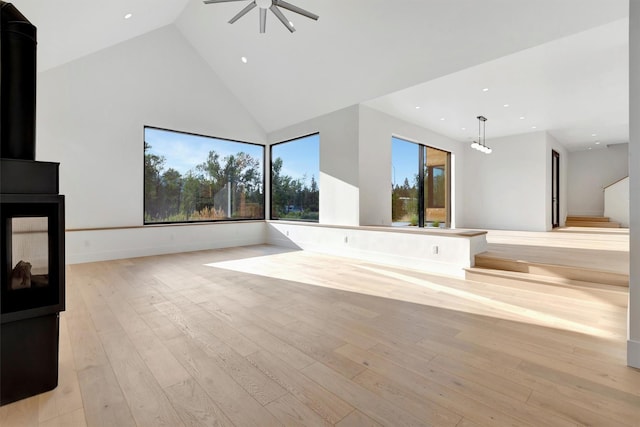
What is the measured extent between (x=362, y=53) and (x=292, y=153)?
331 cm

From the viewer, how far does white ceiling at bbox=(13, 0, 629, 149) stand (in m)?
3.56

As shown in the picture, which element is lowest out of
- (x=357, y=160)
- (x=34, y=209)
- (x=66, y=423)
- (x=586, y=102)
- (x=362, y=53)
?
(x=66, y=423)

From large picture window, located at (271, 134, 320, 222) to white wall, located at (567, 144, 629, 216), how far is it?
10.2 meters

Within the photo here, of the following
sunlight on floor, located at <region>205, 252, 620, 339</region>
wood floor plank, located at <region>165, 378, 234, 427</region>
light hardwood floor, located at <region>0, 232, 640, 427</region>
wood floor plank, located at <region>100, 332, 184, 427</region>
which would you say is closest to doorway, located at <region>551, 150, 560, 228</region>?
light hardwood floor, located at <region>0, 232, 640, 427</region>

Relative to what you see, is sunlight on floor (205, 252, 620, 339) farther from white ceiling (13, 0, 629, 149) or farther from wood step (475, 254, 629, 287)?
white ceiling (13, 0, 629, 149)

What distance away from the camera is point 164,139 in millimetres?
6387

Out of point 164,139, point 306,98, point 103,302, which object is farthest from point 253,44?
point 103,302

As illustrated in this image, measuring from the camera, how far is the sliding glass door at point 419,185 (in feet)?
23.4

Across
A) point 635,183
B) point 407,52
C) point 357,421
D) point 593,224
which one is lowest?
point 357,421

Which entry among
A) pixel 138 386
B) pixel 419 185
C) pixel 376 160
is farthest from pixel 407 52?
pixel 138 386

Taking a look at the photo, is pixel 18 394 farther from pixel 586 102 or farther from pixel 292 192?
pixel 586 102

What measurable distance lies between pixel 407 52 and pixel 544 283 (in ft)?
11.9

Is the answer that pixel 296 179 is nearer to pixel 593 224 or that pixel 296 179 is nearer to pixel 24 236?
pixel 24 236

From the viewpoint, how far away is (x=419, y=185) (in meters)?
7.88
